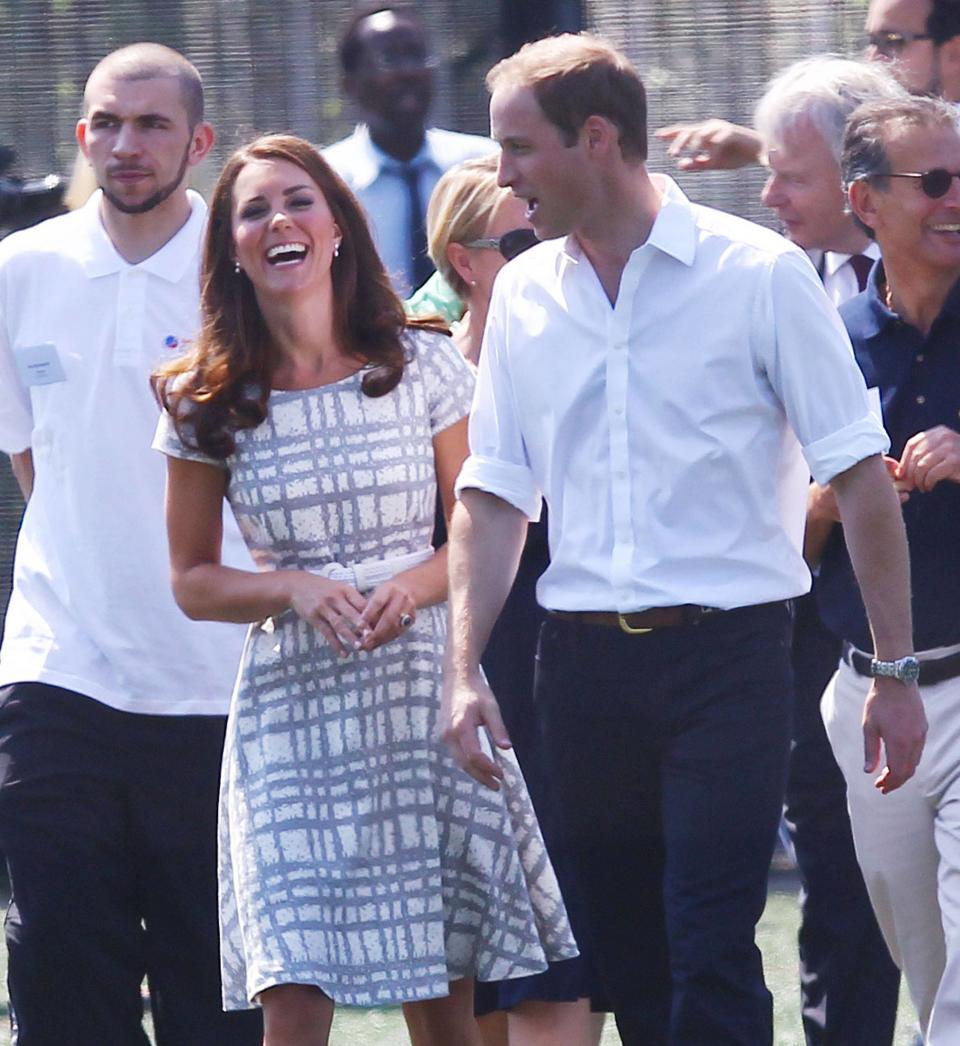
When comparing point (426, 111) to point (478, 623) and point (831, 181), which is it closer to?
point (831, 181)

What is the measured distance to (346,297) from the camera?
4.17 m

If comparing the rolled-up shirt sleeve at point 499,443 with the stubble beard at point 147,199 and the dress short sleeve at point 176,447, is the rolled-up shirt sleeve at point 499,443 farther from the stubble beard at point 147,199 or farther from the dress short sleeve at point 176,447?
the stubble beard at point 147,199

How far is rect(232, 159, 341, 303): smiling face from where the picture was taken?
13.3 ft

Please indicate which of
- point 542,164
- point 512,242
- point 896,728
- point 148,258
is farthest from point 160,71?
point 896,728

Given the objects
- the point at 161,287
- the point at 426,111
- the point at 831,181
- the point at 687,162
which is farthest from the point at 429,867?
the point at 426,111

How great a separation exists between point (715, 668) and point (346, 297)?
0.96 m

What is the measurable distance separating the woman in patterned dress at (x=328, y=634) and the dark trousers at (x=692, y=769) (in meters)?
0.17

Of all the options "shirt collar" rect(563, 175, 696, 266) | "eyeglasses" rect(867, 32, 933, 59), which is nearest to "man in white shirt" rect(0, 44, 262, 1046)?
"shirt collar" rect(563, 175, 696, 266)

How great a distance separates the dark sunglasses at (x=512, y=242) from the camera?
468 centimetres

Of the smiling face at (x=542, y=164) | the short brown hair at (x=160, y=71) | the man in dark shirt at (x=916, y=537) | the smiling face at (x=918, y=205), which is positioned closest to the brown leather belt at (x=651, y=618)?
the man in dark shirt at (x=916, y=537)

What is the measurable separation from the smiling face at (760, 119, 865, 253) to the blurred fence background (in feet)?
4.78

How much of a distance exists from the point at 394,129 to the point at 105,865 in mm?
2274

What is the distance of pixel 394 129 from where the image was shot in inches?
235

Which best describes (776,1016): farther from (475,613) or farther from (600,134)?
(600,134)
